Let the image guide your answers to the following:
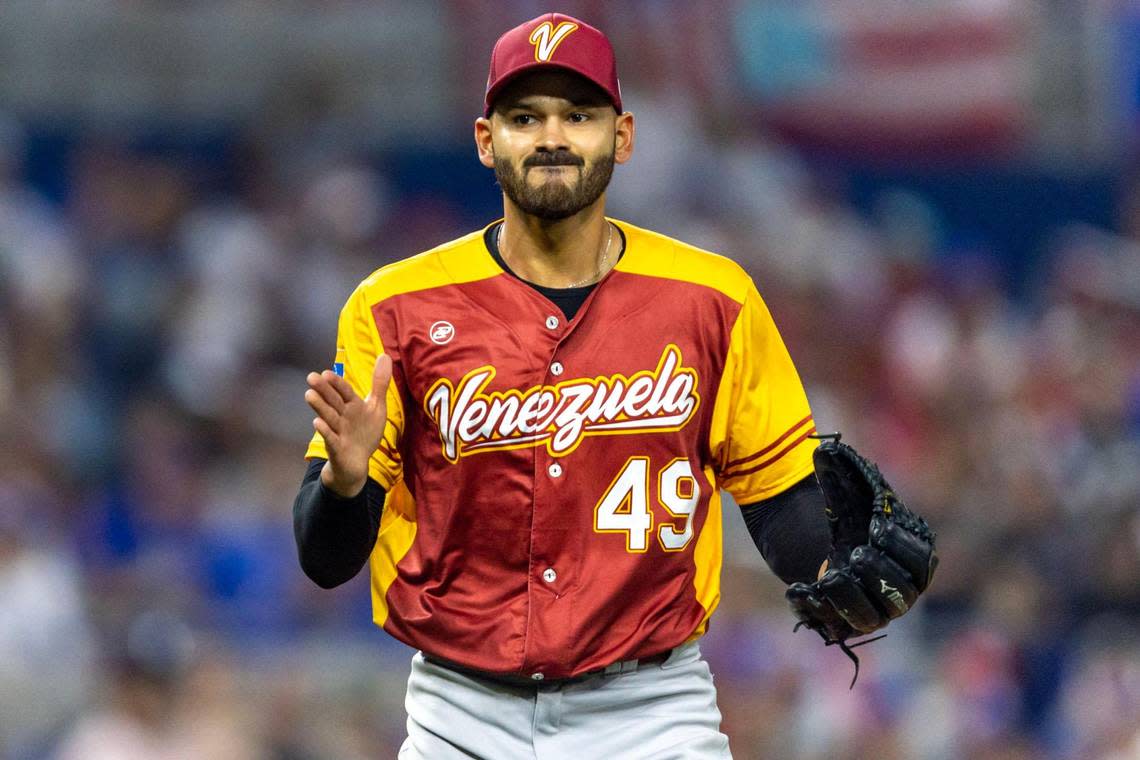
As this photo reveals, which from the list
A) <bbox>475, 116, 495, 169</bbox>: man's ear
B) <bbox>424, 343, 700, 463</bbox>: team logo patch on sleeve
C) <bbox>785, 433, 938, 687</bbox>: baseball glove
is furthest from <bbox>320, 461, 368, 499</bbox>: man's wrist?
<bbox>785, 433, 938, 687</bbox>: baseball glove

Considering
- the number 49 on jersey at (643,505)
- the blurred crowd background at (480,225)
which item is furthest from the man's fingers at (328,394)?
the blurred crowd background at (480,225)

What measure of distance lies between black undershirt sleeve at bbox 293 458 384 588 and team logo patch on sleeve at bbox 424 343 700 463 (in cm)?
21

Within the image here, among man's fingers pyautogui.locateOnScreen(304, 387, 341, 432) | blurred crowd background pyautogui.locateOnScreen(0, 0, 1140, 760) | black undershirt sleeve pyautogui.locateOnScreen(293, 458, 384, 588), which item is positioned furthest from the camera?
blurred crowd background pyautogui.locateOnScreen(0, 0, 1140, 760)

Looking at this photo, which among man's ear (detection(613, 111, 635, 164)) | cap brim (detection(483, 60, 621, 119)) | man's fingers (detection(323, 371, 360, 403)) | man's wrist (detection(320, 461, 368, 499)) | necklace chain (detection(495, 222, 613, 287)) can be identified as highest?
cap brim (detection(483, 60, 621, 119))

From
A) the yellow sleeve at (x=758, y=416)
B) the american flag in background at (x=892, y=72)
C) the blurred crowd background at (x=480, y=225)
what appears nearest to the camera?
the yellow sleeve at (x=758, y=416)

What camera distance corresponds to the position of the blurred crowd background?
6609 mm

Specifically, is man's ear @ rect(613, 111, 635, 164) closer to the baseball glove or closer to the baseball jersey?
the baseball jersey

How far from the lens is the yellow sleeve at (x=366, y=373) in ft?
11.7

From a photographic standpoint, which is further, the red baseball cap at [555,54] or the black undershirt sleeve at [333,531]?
the red baseball cap at [555,54]

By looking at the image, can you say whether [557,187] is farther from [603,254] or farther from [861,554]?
[861,554]

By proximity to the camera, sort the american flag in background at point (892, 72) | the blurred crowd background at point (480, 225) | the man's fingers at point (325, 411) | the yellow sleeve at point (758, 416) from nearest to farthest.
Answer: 1. the man's fingers at point (325, 411)
2. the yellow sleeve at point (758, 416)
3. the blurred crowd background at point (480, 225)
4. the american flag in background at point (892, 72)

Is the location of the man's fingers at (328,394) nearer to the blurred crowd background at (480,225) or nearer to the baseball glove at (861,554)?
the baseball glove at (861,554)

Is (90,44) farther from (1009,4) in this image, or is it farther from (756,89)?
(1009,4)

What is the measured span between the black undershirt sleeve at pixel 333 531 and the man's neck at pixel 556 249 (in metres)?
0.53
